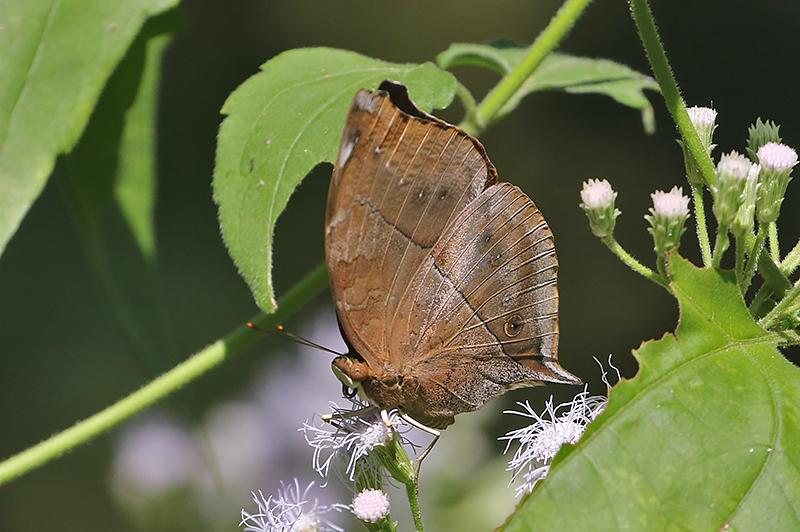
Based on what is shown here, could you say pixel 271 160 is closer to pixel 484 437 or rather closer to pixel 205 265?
pixel 484 437

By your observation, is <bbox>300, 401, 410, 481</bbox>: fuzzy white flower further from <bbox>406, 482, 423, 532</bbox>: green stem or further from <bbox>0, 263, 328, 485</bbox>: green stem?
<bbox>0, 263, 328, 485</bbox>: green stem

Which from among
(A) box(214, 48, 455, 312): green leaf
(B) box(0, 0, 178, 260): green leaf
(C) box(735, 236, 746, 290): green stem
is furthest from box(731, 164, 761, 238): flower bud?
(B) box(0, 0, 178, 260): green leaf

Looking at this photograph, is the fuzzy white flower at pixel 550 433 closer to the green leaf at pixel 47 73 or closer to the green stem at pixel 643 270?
the green stem at pixel 643 270

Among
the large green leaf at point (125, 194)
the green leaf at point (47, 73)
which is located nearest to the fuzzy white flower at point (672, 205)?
the green leaf at point (47, 73)

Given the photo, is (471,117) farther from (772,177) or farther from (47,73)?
(47,73)

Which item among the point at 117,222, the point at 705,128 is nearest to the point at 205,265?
the point at 117,222
